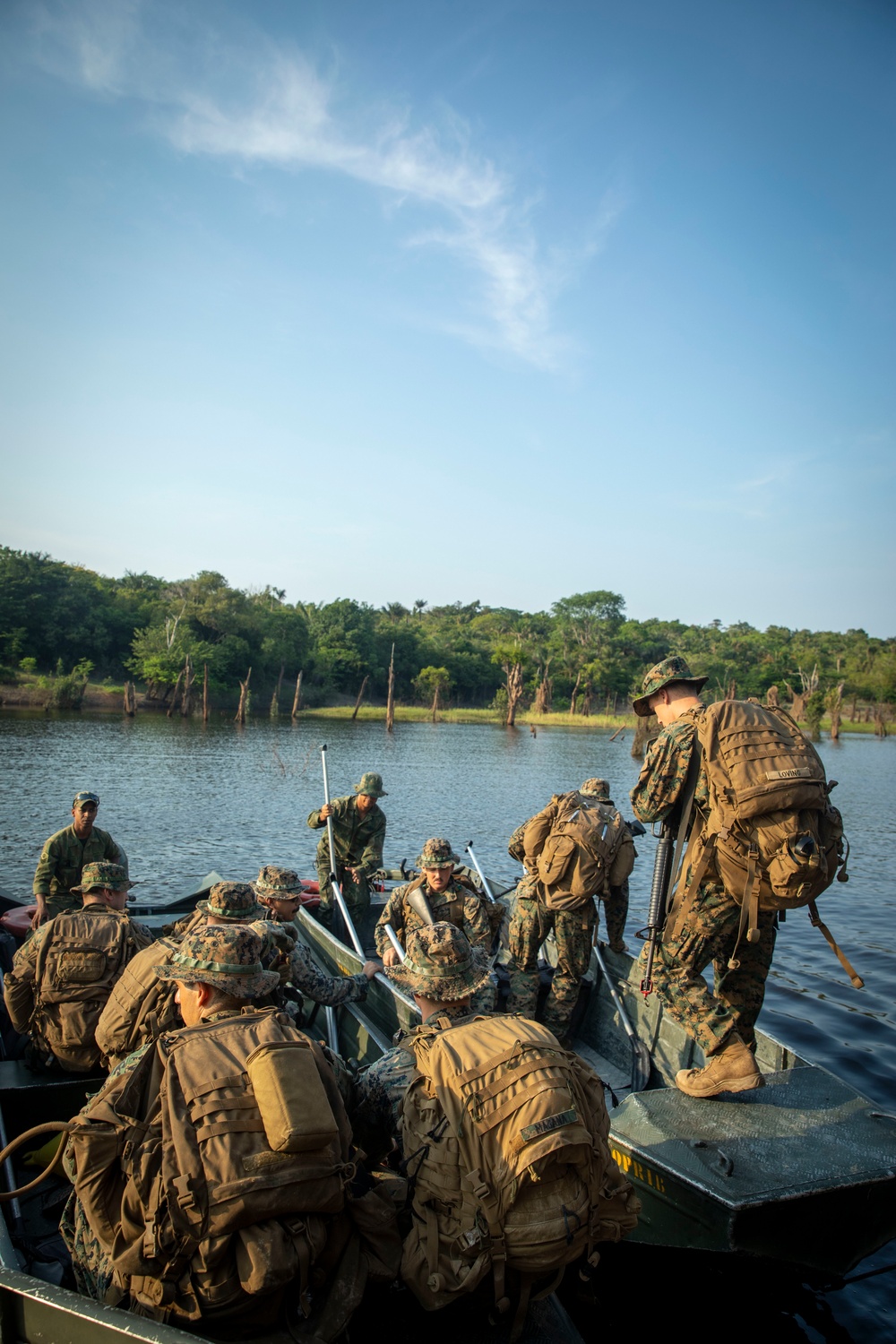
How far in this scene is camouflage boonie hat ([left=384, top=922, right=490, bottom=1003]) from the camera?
409cm

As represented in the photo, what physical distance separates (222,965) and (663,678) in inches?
125

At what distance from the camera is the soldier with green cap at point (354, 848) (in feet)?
33.1

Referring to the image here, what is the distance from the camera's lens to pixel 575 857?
6.46 metres

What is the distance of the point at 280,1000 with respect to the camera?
4.48 meters

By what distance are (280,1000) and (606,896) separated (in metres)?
3.37

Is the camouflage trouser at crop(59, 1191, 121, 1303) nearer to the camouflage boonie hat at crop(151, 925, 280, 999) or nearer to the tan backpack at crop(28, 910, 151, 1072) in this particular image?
the camouflage boonie hat at crop(151, 925, 280, 999)

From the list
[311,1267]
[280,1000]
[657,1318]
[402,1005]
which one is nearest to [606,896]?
[402,1005]

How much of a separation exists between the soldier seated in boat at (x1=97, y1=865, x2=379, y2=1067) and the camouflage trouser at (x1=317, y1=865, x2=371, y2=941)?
166 inches

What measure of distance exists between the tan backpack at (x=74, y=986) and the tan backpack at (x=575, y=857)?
124 inches

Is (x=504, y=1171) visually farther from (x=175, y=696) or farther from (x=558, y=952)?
(x=175, y=696)

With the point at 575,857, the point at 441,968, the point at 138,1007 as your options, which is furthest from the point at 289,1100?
the point at 575,857

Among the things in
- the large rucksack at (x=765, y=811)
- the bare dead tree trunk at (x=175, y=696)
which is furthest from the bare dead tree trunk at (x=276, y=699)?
the large rucksack at (x=765, y=811)

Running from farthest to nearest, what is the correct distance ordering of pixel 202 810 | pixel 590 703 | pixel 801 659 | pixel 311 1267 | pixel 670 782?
pixel 801 659 → pixel 590 703 → pixel 202 810 → pixel 670 782 → pixel 311 1267

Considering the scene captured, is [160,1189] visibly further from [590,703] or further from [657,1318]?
[590,703]
